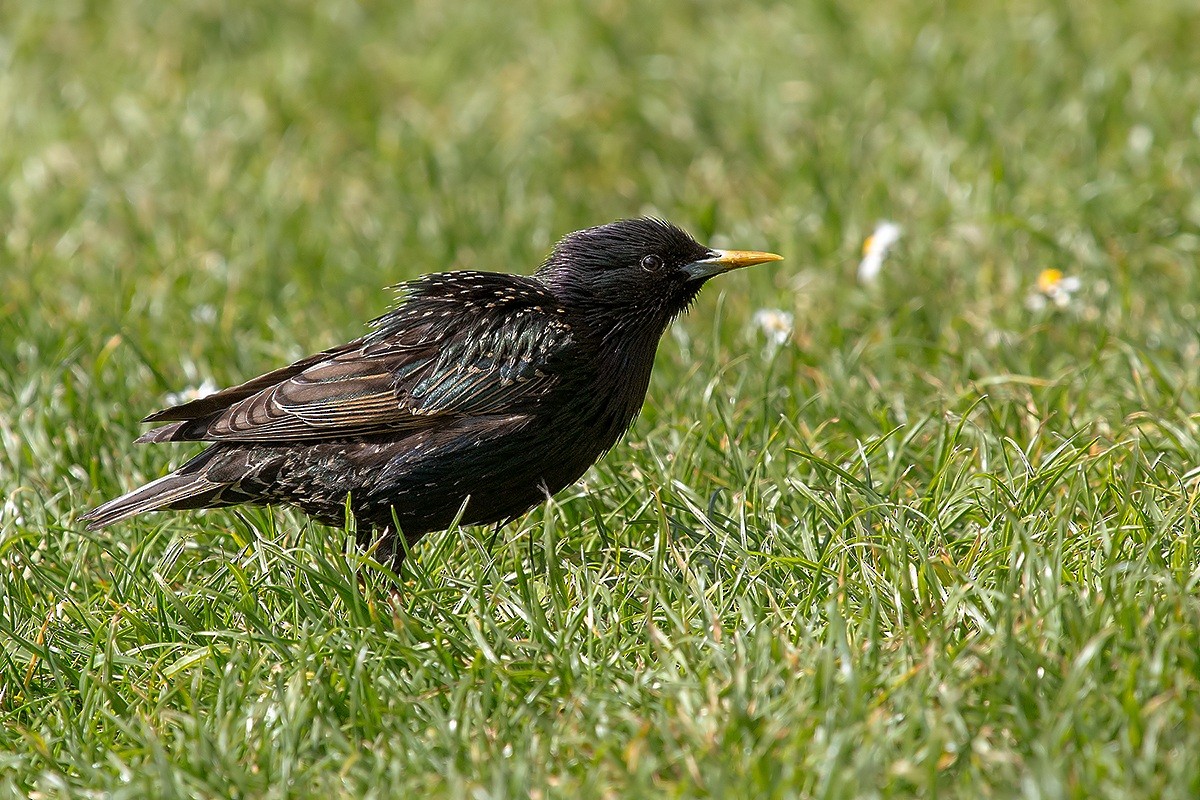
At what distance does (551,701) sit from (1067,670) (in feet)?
3.83

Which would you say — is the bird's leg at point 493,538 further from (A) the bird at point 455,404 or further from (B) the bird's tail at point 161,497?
(B) the bird's tail at point 161,497

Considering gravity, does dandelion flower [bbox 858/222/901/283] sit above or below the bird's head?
below

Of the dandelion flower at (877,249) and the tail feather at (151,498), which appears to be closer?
the tail feather at (151,498)

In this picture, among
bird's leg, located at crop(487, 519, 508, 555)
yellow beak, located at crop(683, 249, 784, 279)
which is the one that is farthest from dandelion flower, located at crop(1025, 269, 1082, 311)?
bird's leg, located at crop(487, 519, 508, 555)

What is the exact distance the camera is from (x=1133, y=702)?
3.13 metres

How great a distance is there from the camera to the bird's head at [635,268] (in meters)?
4.66

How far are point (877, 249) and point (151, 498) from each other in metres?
3.22

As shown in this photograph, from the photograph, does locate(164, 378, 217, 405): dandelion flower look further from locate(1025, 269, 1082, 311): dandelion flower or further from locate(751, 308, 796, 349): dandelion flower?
locate(1025, 269, 1082, 311): dandelion flower

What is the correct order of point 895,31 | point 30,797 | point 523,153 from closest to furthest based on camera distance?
point 30,797 → point 523,153 → point 895,31

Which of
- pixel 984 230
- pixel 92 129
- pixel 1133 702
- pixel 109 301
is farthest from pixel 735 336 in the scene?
pixel 92 129

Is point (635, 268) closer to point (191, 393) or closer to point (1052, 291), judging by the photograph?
point (191, 393)

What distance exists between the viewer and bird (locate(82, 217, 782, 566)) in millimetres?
4395

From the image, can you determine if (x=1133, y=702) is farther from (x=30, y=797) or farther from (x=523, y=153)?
(x=523, y=153)

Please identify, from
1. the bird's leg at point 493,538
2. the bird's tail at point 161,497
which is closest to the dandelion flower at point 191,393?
the bird's tail at point 161,497
